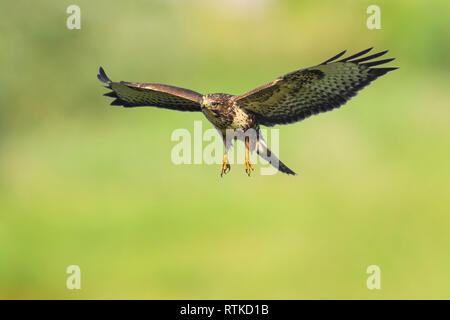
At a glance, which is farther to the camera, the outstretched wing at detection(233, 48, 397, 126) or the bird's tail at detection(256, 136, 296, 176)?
the outstretched wing at detection(233, 48, 397, 126)

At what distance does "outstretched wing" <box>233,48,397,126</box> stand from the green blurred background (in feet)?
47.7

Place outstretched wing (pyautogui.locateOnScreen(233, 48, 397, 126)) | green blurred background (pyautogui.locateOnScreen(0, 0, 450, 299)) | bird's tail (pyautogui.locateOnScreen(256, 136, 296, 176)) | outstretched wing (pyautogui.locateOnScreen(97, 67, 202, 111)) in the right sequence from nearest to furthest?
bird's tail (pyautogui.locateOnScreen(256, 136, 296, 176)) < outstretched wing (pyautogui.locateOnScreen(233, 48, 397, 126)) < outstretched wing (pyautogui.locateOnScreen(97, 67, 202, 111)) < green blurred background (pyautogui.locateOnScreen(0, 0, 450, 299))

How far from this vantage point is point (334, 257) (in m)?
26.6

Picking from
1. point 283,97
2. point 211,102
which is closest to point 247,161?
point 211,102

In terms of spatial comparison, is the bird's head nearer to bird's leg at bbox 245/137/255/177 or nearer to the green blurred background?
bird's leg at bbox 245/137/255/177

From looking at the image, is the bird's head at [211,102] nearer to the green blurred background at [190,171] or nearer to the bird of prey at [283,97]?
the bird of prey at [283,97]

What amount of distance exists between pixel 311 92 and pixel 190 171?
2113 cm

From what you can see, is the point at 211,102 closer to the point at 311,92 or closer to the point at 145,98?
the point at 311,92

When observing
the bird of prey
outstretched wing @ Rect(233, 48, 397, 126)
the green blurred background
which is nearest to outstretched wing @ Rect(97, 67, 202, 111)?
the bird of prey

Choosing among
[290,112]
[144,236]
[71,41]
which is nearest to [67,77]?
[71,41]

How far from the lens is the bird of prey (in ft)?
25.0

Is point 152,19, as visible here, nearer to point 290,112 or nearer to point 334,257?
point 334,257

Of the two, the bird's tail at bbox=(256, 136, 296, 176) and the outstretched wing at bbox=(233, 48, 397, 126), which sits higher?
the outstretched wing at bbox=(233, 48, 397, 126)

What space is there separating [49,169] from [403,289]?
1419cm
